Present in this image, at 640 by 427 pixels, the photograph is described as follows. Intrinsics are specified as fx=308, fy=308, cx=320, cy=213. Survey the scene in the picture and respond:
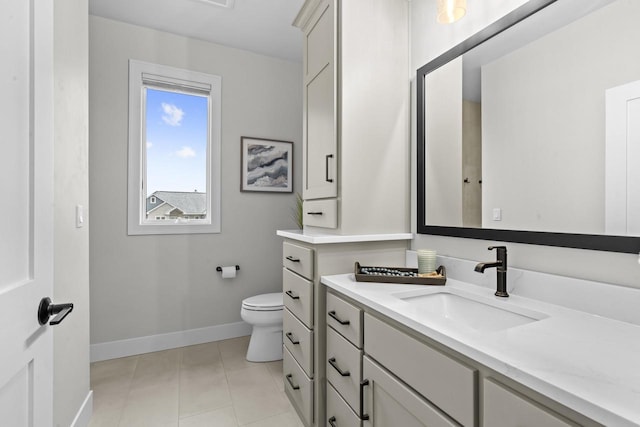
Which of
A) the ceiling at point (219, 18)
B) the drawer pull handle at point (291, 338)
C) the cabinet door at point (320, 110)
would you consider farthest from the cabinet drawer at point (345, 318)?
the ceiling at point (219, 18)

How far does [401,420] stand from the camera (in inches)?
37.7

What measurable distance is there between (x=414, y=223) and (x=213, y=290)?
1.94 m

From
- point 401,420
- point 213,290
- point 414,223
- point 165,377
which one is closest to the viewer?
point 401,420

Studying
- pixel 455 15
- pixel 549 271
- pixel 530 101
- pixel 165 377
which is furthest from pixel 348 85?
pixel 165 377

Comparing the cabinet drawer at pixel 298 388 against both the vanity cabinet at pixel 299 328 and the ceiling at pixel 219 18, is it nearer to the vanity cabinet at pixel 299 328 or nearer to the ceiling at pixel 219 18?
the vanity cabinet at pixel 299 328

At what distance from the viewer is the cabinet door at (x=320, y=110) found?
1608mm

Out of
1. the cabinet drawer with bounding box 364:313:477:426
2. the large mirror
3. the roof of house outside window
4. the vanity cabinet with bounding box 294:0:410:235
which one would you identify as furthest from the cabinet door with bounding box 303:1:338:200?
the roof of house outside window

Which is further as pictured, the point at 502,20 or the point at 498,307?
the point at 502,20

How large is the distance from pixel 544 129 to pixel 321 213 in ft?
3.47

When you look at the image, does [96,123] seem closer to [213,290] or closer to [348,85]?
[213,290]

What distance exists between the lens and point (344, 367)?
1297 millimetres

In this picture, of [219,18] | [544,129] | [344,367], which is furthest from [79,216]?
[544,129]

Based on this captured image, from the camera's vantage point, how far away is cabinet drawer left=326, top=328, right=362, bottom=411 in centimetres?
121

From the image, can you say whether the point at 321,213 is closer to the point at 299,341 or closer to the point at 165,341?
the point at 299,341
